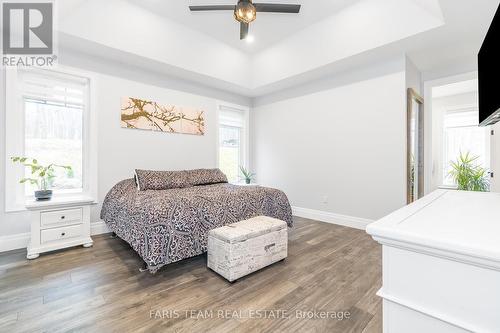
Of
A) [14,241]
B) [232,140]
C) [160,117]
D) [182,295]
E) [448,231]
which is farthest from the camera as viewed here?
[232,140]

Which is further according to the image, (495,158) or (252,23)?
(252,23)

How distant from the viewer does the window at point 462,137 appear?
199 inches

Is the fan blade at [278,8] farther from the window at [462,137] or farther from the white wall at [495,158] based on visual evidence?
the window at [462,137]

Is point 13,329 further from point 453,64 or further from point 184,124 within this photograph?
point 453,64

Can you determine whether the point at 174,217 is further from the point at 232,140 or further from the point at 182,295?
the point at 232,140

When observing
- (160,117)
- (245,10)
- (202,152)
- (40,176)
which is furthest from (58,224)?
(245,10)

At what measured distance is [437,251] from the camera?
571mm

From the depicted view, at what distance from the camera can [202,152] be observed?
425cm

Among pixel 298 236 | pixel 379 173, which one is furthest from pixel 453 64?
pixel 298 236

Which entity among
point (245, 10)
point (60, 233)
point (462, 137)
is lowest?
point (60, 233)

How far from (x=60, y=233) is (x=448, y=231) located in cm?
332

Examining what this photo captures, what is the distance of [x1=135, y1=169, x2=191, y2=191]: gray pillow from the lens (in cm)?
291

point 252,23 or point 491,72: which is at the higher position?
point 252,23

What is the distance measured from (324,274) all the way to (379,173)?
1.92 metres
